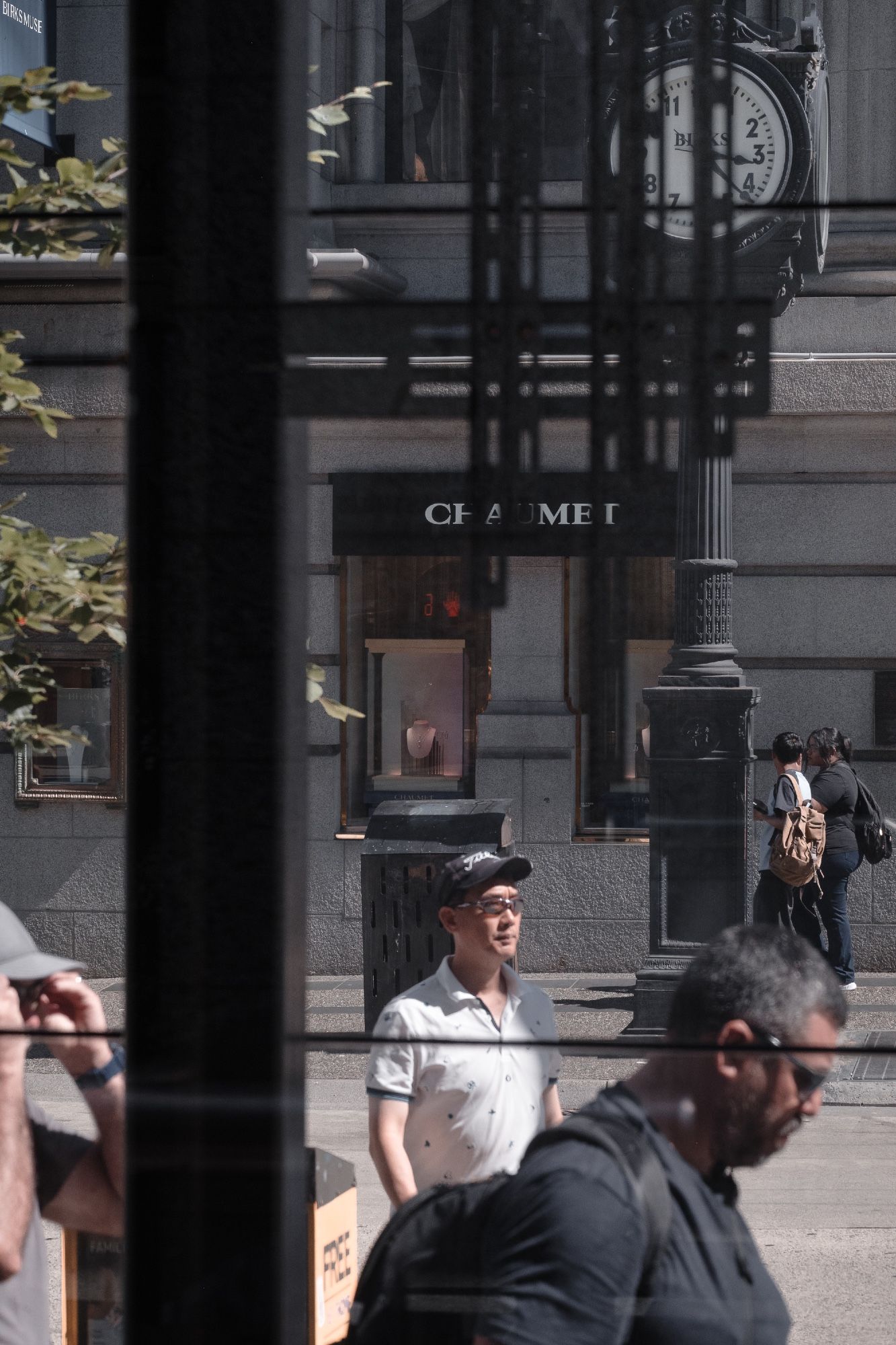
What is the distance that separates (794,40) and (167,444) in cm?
136

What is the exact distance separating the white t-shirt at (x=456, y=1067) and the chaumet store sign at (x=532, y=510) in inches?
31.4

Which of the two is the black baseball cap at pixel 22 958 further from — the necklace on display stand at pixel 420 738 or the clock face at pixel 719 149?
the clock face at pixel 719 149

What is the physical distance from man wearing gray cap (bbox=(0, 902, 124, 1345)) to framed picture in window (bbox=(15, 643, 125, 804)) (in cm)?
→ 36

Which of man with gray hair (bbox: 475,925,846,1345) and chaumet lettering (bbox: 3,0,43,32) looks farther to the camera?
chaumet lettering (bbox: 3,0,43,32)

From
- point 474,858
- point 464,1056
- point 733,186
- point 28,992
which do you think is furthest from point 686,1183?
point 733,186

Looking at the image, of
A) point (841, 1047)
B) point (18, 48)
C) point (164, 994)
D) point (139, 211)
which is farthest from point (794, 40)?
point (164, 994)

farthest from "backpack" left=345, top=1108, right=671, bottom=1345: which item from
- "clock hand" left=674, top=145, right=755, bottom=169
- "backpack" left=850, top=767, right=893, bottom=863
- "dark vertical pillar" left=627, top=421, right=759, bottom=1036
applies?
"clock hand" left=674, top=145, right=755, bottom=169

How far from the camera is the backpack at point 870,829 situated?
250 cm

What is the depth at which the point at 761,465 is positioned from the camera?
8.37 ft

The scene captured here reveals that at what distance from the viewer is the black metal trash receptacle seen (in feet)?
8.66

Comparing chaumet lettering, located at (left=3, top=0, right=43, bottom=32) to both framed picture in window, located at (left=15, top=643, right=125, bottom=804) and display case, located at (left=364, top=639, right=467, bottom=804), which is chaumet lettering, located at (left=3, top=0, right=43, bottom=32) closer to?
framed picture in window, located at (left=15, top=643, right=125, bottom=804)

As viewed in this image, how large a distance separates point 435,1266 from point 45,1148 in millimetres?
730

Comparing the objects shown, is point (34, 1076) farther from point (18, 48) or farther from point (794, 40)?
point (794, 40)

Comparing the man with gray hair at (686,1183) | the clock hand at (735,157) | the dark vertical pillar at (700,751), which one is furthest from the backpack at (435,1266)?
the clock hand at (735,157)
